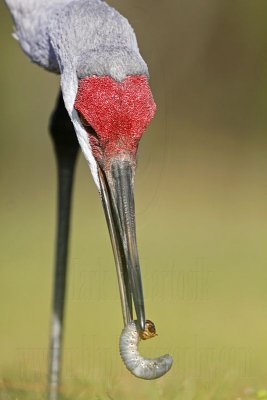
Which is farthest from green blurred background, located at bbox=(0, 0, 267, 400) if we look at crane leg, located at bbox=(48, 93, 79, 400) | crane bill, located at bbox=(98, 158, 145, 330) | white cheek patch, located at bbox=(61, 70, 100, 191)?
white cheek patch, located at bbox=(61, 70, 100, 191)

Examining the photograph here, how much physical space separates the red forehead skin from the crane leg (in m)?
1.45

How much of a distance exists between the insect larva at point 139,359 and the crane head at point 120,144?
4.8 inches

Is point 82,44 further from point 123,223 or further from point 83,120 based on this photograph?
point 123,223

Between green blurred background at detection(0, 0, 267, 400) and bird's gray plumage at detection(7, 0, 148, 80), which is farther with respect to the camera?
green blurred background at detection(0, 0, 267, 400)

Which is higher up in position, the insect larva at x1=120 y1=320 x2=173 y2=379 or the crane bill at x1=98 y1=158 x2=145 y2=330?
the crane bill at x1=98 y1=158 x2=145 y2=330

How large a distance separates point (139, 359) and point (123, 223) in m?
0.62

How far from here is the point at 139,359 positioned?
4.37 m

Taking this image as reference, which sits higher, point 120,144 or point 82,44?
point 82,44

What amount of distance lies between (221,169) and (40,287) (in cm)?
400

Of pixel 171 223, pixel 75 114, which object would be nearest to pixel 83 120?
pixel 75 114

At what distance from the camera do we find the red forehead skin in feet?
15.0

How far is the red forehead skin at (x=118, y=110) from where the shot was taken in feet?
15.0

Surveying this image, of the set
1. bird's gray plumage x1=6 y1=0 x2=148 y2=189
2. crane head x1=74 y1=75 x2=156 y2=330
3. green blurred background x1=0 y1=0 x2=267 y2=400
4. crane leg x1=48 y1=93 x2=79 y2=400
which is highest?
bird's gray plumage x1=6 y1=0 x2=148 y2=189

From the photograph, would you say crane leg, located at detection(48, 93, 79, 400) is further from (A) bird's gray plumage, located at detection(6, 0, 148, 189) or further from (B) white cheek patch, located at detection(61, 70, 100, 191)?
(B) white cheek patch, located at detection(61, 70, 100, 191)
